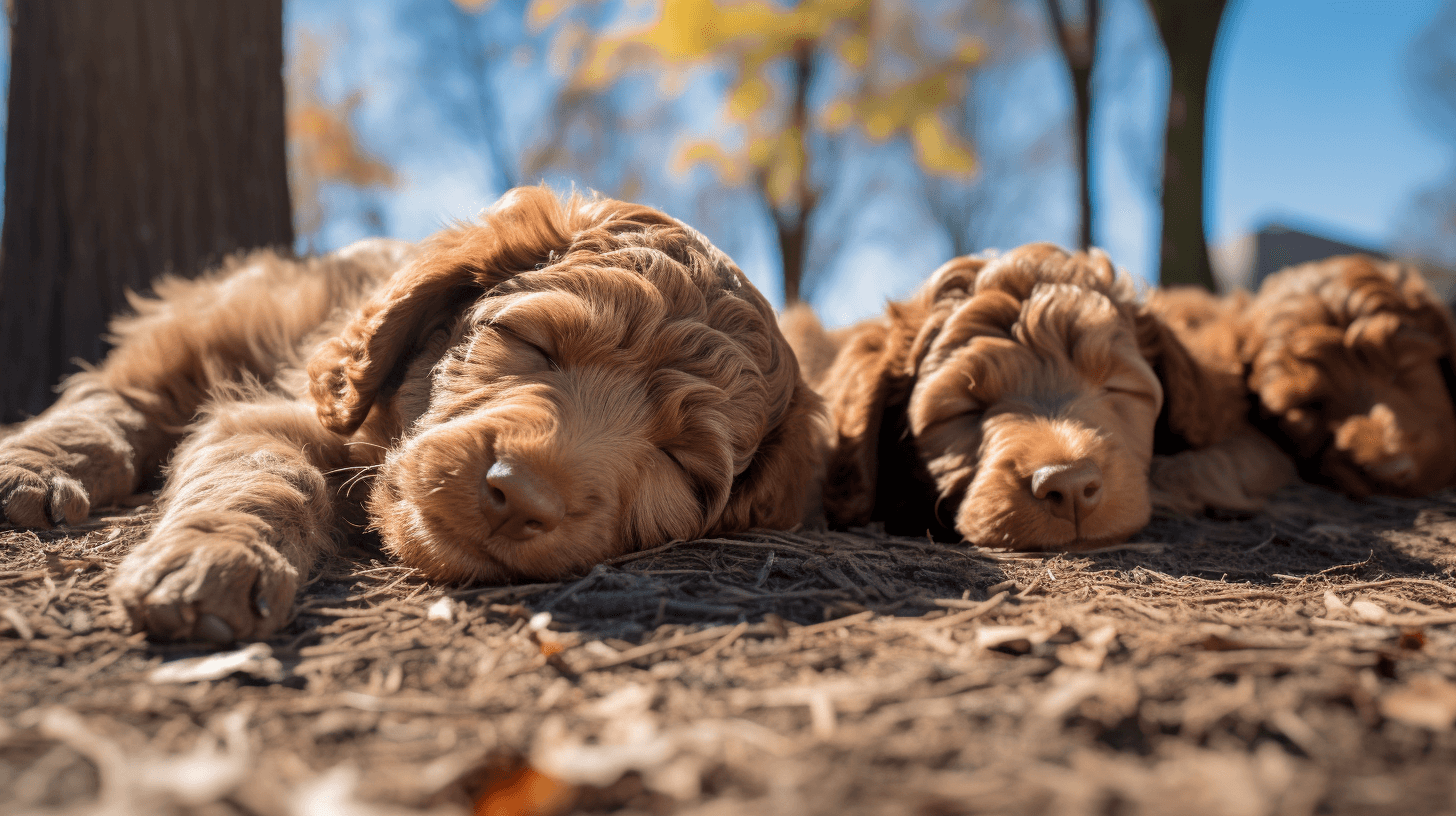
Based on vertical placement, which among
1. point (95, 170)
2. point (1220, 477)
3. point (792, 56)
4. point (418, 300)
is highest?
point (792, 56)

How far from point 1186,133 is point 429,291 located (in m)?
9.42

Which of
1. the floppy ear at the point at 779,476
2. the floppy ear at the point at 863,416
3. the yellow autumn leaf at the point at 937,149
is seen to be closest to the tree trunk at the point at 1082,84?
the yellow autumn leaf at the point at 937,149

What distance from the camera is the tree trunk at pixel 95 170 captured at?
5520 mm

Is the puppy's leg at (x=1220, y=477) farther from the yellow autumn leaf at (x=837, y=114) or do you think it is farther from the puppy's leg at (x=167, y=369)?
the yellow autumn leaf at (x=837, y=114)

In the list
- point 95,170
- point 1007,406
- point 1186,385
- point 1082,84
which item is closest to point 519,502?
point 1007,406

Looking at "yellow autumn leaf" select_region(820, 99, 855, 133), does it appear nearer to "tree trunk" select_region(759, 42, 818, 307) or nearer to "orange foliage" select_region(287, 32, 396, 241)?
"tree trunk" select_region(759, 42, 818, 307)

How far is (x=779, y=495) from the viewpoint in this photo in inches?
139

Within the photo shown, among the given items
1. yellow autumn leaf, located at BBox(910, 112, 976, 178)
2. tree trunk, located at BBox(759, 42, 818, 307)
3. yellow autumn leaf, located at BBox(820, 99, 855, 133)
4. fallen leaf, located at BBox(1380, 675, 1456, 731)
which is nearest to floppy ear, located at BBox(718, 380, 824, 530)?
fallen leaf, located at BBox(1380, 675, 1456, 731)

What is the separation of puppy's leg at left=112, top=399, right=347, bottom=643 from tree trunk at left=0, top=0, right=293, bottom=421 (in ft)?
9.27

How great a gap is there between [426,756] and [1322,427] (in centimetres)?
549

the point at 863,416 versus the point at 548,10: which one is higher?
the point at 548,10

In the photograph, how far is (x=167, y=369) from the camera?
4.23m

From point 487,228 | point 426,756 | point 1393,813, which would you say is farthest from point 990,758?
point 487,228

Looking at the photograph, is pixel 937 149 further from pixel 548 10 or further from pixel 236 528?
pixel 236 528
